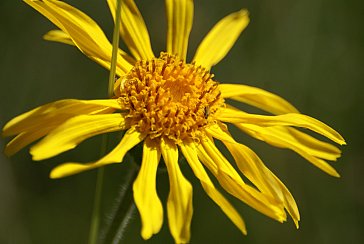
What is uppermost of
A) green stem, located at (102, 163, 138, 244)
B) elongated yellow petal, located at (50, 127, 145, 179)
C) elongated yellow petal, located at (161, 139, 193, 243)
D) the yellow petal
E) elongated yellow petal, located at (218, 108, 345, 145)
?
the yellow petal

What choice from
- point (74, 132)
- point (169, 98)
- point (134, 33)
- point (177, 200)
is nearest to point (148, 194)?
point (177, 200)

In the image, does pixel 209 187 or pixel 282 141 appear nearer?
pixel 209 187

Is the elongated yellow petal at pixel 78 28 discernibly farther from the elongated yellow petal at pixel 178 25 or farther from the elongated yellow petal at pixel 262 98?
the elongated yellow petal at pixel 262 98

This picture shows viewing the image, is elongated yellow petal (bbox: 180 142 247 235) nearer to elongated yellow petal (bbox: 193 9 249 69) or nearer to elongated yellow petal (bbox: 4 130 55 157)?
elongated yellow petal (bbox: 4 130 55 157)

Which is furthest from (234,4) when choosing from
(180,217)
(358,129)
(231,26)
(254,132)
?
(180,217)

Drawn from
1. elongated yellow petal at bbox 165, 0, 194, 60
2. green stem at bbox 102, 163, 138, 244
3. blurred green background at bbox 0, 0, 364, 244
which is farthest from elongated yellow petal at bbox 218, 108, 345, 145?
blurred green background at bbox 0, 0, 364, 244

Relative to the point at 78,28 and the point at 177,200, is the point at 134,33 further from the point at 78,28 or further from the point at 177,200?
the point at 177,200

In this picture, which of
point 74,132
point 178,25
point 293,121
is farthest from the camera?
point 178,25

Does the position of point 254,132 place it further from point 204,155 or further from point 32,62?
point 32,62
